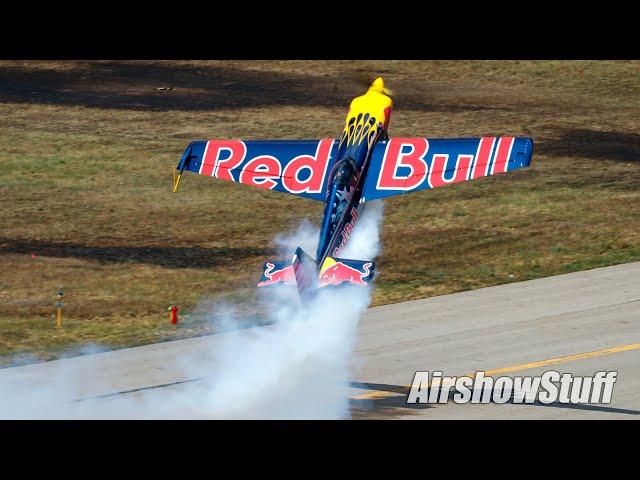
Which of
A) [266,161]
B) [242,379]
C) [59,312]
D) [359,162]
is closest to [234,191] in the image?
[59,312]

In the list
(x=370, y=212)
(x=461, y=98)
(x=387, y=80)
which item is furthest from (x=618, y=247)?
(x=387, y=80)

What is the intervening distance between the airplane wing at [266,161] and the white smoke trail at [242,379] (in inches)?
110

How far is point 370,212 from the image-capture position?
3762 cm

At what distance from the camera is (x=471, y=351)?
26.2m

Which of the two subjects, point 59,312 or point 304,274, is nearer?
point 304,274

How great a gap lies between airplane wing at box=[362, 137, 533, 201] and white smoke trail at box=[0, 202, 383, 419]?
2.53m

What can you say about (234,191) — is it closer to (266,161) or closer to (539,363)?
(266,161)

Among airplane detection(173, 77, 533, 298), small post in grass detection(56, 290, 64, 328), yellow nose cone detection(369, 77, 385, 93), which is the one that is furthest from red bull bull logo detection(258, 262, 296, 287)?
yellow nose cone detection(369, 77, 385, 93)

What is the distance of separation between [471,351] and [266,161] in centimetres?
603

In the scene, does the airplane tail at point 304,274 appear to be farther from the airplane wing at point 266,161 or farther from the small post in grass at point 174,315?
the small post in grass at point 174,315

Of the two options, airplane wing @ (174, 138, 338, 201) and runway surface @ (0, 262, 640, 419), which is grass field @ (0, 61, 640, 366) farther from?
airplane wing @ (174, 138, 338, 201)

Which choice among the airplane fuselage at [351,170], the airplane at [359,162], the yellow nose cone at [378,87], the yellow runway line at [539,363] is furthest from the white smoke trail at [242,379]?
the yellow nose cone at [378,87]

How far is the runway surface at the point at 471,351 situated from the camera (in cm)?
2325

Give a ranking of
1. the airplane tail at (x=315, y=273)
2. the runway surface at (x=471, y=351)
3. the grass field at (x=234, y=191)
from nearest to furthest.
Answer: the airplane tail at (x=315, y=273) < the runway surface at (x=471, y=351) < the grass field at (x=234, y=191)
